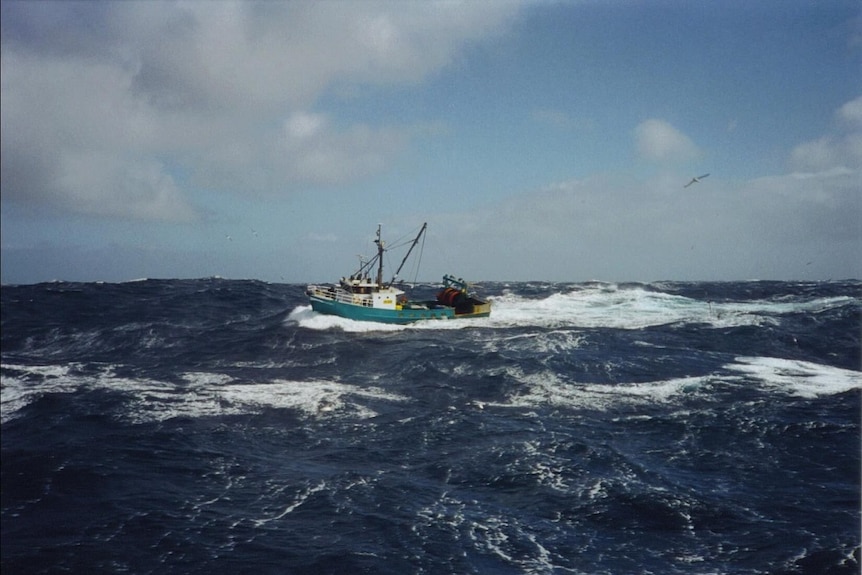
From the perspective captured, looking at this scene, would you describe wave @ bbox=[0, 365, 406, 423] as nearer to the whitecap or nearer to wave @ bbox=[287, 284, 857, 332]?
wave @ bbox=[287, 284, 857, 332]

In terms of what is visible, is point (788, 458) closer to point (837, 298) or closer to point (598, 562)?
point (598, 562)

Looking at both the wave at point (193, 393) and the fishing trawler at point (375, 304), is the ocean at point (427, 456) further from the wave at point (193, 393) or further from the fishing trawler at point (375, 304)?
the fishing trawler at point (375, 304)

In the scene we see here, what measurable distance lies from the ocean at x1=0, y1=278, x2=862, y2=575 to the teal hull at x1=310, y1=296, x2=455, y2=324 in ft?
55.8

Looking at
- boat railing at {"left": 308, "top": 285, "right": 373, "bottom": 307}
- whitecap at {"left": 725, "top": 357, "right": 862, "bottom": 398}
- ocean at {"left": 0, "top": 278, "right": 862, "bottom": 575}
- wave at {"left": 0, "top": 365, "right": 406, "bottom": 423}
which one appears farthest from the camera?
boat railing at {"left": 308, "top": 285, "right": 373, "bottom": 307}

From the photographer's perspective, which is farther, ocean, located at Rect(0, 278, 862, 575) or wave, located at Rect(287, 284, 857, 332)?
wave, located at Rect(287, 284, 857, 332)

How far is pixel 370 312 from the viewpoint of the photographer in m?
78.4

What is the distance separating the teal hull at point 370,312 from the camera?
256 ft

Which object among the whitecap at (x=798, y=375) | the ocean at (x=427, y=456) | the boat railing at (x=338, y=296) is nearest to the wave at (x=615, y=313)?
the boat railing at (x=338, y=296)

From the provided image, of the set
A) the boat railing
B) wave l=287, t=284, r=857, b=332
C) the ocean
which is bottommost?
the ocean

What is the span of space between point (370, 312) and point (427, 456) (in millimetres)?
49925

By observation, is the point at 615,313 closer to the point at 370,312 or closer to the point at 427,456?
the point at 370,312

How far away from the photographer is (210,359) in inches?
2044

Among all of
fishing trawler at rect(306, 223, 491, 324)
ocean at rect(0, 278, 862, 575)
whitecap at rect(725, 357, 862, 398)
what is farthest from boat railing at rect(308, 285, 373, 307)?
whitecap at rect(725, 357, 862, 398)

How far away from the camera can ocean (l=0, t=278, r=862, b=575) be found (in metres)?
20.0
